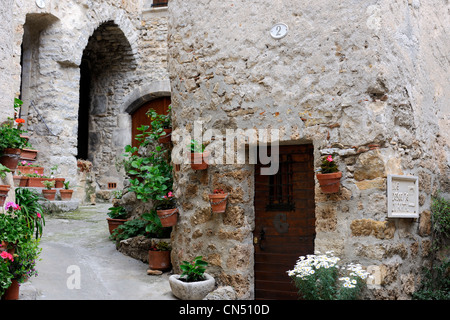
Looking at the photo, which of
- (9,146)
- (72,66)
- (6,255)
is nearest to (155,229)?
(9,146)

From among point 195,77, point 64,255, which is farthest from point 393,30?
point 64,255

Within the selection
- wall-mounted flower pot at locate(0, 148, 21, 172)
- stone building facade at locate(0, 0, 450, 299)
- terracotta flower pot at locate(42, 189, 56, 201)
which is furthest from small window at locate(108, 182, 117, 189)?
wall-mounted flower pot at locate(0, 148, 21, 172)

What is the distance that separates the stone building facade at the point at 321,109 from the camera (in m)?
3.76

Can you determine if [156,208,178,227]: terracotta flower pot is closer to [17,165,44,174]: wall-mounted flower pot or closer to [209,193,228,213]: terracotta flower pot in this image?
[209,193,228,213]: terracotta flower pot

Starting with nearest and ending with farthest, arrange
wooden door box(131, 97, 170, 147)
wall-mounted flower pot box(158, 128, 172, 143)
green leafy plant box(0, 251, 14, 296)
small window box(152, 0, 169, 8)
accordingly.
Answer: green leafy plant box(0, 251, 14, 296) < wall-mounted flower pot box(158, 128, 172, 143) < small window box(152, 0, 169, 8) < wooden door box(131, 97, 170, 147)

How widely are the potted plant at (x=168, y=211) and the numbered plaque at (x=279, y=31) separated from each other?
81.9 inches

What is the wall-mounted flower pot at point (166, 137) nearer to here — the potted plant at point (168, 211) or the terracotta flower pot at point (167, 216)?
the potted plant at point (168, 211)

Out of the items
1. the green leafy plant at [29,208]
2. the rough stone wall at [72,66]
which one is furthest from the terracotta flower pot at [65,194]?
the green leafy plant at [29,208]

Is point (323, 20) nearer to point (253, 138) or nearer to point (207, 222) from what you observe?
point (253, 138)

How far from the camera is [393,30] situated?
155 inches

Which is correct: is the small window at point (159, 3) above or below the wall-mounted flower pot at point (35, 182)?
above

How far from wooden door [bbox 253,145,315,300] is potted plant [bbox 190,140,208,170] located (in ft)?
2.07

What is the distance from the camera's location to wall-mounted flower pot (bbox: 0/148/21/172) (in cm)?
360

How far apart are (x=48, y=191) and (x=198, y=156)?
4.42 metres
